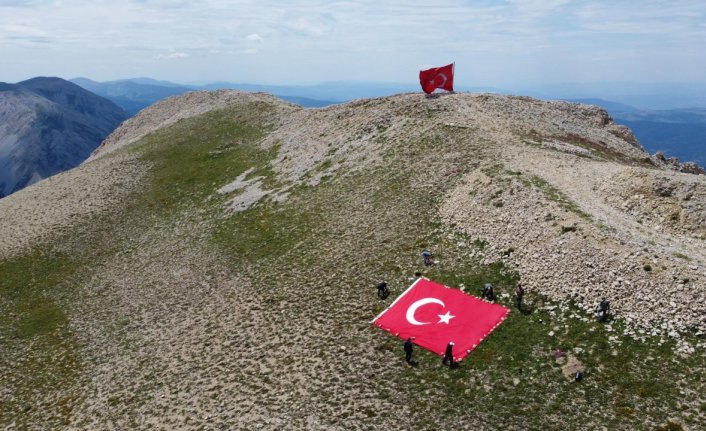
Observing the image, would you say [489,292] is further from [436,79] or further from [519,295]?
[436,79]

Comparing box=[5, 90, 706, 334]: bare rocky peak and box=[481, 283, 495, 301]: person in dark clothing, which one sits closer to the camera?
box=[5, 90, 706, 334]: bare rocky peak

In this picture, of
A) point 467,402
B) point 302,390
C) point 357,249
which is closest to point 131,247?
point 357,249

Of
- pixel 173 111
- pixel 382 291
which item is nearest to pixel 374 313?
pixel 382 291

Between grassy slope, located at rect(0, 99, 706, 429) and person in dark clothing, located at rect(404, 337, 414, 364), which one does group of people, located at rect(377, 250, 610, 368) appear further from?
grassy slope, located at rect(0, 99, 706, 429)

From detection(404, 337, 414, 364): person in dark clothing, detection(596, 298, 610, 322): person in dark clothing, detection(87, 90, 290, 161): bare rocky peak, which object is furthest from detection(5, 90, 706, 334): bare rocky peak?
detection(87, 90, 290, 161): bare rocky peak

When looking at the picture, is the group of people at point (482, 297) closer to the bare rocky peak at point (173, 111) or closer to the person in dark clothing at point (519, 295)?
the person in dark clothing at point (519, 295)
